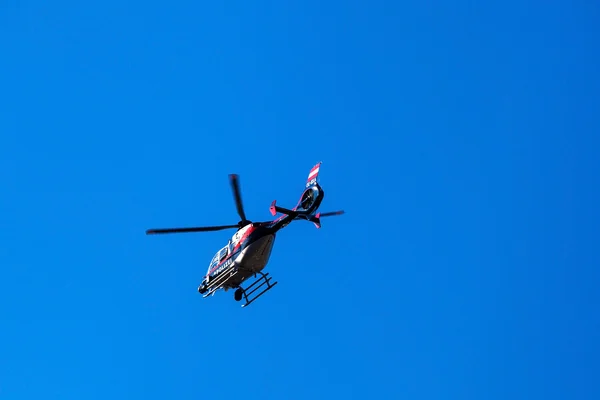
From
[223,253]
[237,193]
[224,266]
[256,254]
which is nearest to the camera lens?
[237,193]

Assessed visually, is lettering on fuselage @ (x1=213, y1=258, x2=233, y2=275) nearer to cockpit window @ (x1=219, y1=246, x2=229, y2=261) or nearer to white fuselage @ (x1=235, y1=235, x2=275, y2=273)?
cockpit window @ (x1=219, y1=246, x2=229, y2=261)

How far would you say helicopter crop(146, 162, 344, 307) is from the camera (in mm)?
29312

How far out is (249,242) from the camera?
30.3 meters

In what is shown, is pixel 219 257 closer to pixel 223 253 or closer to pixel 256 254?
pixel 223 253

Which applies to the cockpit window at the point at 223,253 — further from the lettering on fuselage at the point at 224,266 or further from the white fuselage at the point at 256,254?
the white fuselage at the point at 256,254

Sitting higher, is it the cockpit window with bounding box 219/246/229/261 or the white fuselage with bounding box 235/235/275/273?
the cockpit window with bounding box 219/246/229/261

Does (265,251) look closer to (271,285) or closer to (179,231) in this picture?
(271,285)

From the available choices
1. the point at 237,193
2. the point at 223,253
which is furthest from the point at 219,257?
the point at 237,193

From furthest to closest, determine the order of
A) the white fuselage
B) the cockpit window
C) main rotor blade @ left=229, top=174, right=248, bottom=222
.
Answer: the cockpit window → the white fuselage → main rotor blade @ left=229, top=174, right=248, bottom=222

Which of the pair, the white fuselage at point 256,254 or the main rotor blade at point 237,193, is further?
the white fuselage at point 256,254

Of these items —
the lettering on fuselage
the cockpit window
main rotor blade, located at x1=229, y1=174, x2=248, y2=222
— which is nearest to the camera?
main rotor blade, located at x1=229, y1=174, x2=248, y2=222

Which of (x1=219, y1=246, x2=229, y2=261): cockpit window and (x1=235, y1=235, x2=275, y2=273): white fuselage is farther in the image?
(x1=219, y1=246, x2=229, y2=261): cockpit window

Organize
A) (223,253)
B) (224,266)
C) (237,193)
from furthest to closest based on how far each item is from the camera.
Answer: (223,253)
(224,266)
(237,193)

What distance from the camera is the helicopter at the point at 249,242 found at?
29312 mm
